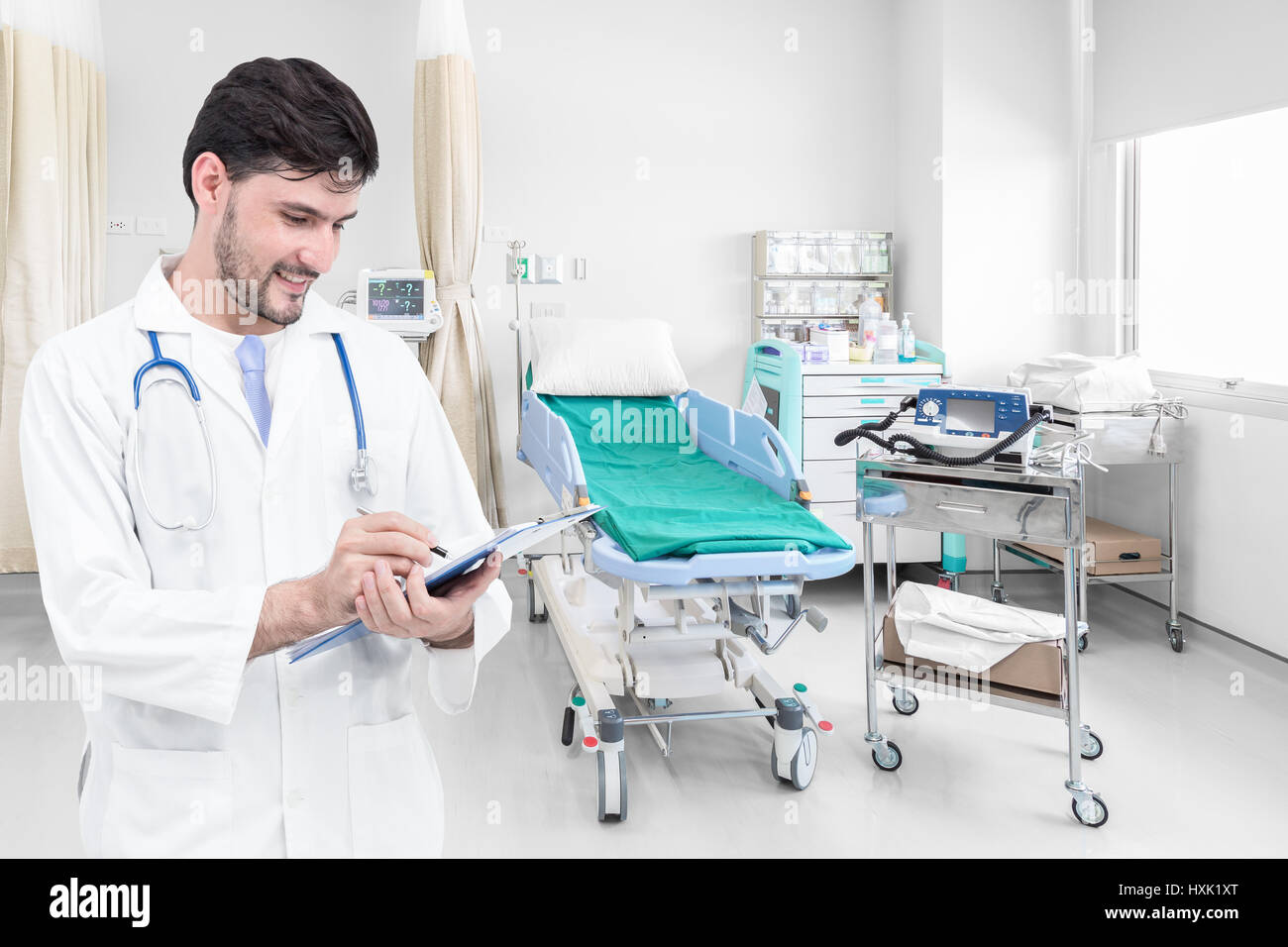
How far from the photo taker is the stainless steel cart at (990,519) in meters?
2.75

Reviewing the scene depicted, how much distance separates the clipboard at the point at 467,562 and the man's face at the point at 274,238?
0.37 metres

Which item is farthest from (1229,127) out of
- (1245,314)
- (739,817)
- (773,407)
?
(739,817)

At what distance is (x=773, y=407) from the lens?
16.6ft

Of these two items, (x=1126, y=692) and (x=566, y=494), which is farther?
(x=1126, y=692)

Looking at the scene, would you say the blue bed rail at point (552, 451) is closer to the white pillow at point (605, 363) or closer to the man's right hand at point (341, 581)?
the white pillow at point (605, 363)

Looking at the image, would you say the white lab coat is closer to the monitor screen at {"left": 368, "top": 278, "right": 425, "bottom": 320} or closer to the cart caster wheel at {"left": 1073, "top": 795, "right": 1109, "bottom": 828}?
the cart caster wheel at {"left": 1073, "top": 795, "right": 1109, "bottom": 828}

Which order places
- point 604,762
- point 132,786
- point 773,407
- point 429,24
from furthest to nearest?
point 773,407
point 429,24
point 604,762
point 132,786

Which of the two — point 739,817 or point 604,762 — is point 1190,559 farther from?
point 604,762

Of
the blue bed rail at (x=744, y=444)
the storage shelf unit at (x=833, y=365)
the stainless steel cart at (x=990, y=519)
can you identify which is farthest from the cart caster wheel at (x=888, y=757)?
the storage shelf unit at (x=833, y=365)

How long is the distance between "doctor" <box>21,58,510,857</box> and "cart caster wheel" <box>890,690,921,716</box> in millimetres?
2525

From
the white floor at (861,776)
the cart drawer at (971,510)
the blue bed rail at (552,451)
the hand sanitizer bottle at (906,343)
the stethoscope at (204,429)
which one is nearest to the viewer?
the stethoscope at (204,429)

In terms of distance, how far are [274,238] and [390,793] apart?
2.14ft

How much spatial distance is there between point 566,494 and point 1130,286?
3.17m

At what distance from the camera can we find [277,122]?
111 cm
